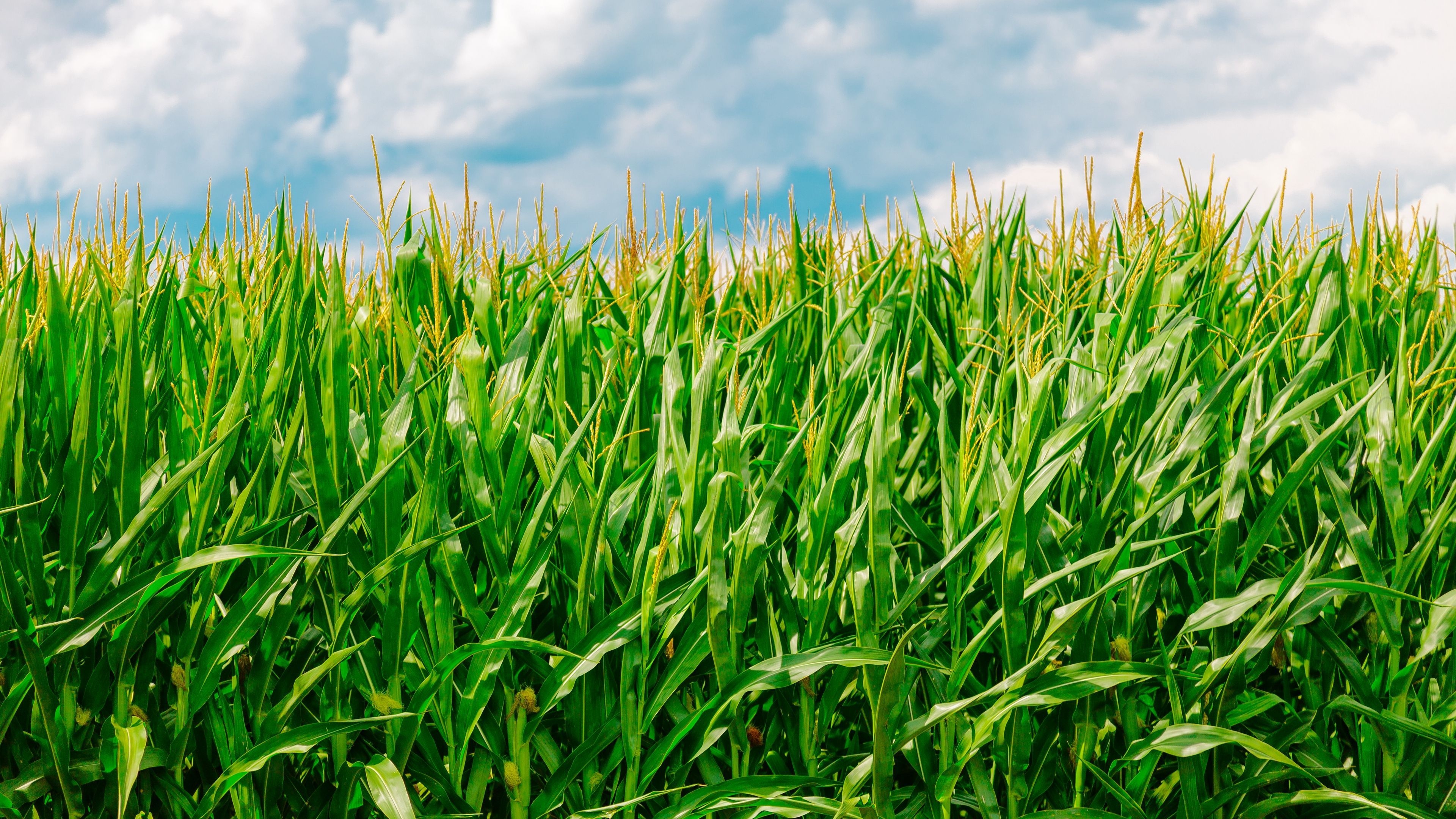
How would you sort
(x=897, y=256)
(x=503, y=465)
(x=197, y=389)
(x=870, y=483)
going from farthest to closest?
(x=897, y=256), (x=197, y=389), (x=503, y=465), (x=870, y=483)

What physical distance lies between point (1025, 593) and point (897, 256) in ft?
6.38

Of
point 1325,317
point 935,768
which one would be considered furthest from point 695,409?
point 1325,317

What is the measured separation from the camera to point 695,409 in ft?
4.69

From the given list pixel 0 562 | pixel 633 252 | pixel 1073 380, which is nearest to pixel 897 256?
pixel 633 252

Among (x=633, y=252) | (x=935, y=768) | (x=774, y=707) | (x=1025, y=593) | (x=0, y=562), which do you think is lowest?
(x=935, y=768)

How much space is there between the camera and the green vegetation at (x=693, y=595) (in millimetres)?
1330

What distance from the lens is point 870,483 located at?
1319 millimetres

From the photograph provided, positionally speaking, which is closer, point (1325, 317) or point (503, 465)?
point (503, 465)

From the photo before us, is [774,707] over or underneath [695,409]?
underneath

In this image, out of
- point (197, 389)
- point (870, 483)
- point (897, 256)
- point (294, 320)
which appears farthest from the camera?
point (897, 256)

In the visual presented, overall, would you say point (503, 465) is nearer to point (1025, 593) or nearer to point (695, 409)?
point (695, 409)

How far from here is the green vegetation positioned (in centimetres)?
133

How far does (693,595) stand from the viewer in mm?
1306

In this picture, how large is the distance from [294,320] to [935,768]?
123cm
